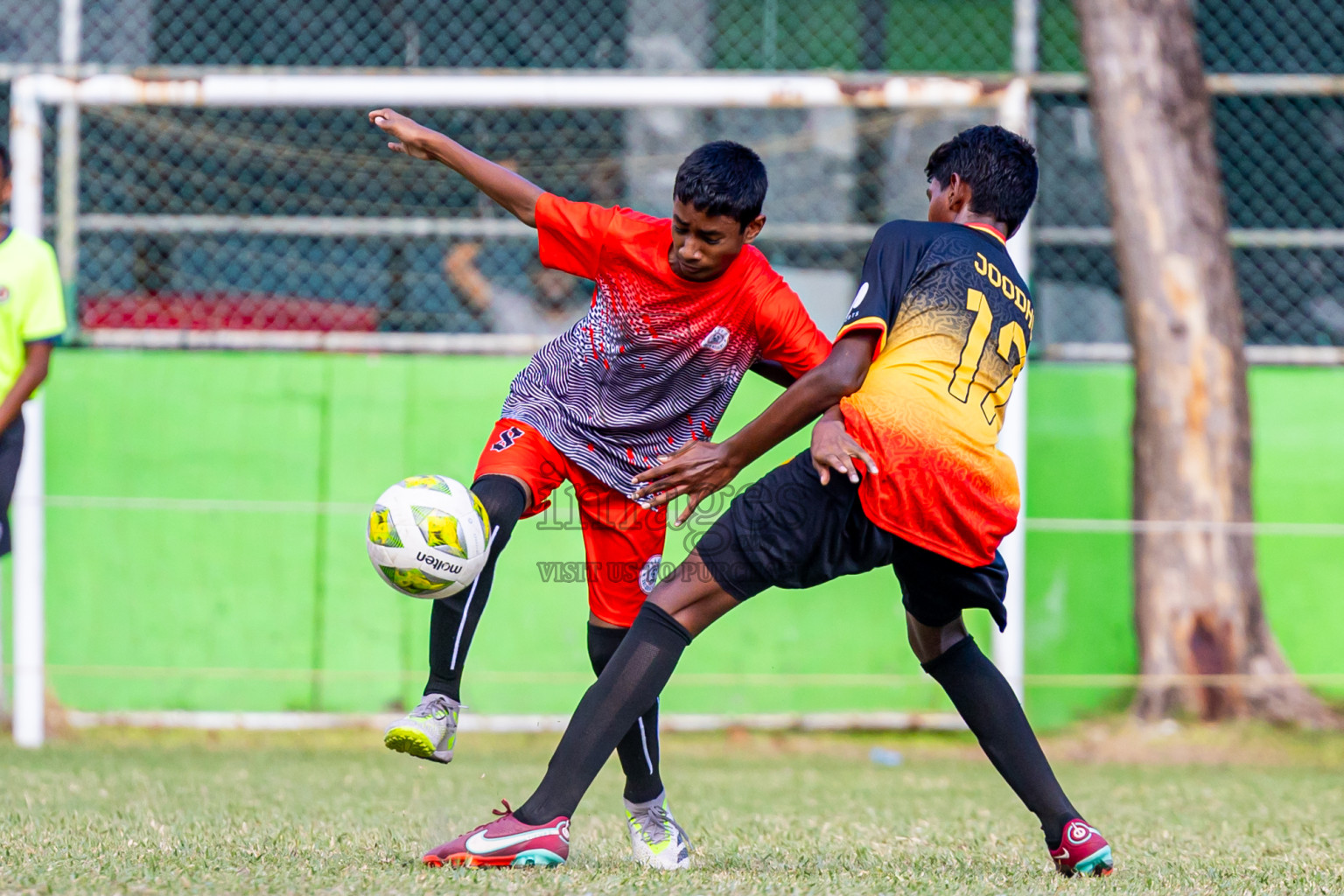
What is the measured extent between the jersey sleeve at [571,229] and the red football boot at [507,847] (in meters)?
1.54

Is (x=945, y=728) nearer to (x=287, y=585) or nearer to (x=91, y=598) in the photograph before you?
(x=287, y=585)

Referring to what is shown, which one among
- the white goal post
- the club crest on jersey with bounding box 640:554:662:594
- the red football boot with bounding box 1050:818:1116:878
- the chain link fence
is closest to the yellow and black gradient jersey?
the red football boot with bounding box 1050:818:1116:878

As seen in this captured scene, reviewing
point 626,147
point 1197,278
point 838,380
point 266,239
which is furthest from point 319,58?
point 838,380

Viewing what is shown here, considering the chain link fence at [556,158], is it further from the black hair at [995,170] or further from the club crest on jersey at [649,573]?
the black hair at [995,170]

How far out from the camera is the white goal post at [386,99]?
25.3 feet

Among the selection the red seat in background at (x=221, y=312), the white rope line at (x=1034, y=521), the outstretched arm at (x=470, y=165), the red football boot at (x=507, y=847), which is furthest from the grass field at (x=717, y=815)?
the red seat in background at (x=221, y=312)

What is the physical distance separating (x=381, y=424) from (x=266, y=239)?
163cm

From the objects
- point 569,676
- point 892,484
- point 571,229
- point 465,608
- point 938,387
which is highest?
point 571,229

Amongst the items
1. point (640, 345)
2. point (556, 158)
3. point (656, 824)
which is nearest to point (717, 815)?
point (656, 824)

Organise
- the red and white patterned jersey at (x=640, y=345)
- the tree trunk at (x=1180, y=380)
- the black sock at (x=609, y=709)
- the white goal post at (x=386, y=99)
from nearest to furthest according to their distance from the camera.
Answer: the black sock at (x=609, y=709), the red and white patterned jersey at (x=640, y=345), the white goal post at (x=386, y=99), the tree trunk at (x=1180, y=380)

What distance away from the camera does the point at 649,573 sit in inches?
169

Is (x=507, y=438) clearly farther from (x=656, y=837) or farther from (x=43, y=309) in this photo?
(x=43, y=309)

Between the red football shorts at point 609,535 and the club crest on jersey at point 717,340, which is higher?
the club crest on jersey at point 717,340

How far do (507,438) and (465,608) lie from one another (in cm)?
51
